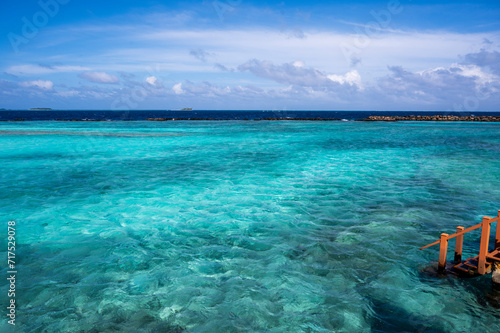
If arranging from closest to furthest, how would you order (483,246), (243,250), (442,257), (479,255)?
(483,246), (479,255), (442,257), (243,250)

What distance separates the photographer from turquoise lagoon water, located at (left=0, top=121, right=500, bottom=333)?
7449mm

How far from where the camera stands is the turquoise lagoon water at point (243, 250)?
293 inches

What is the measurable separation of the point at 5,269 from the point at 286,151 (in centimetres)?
2830

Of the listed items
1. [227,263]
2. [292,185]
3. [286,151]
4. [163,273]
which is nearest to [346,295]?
[227,263]

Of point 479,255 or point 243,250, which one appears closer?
point 479,255

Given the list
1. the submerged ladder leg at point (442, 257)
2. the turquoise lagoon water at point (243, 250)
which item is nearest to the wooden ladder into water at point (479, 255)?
the submerged ladder leg at point (442, 257)

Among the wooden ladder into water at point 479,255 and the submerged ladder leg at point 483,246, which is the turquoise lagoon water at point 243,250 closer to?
the wooden ladder into water at point 479,255

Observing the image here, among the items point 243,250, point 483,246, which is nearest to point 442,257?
point 483,246

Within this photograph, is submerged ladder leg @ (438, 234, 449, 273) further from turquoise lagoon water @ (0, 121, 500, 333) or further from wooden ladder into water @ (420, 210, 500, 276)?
turquoise lagoon water @ (0, 121, 500, 333)

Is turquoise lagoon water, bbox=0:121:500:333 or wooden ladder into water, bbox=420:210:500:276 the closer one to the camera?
turquoise lagoon water, bbox=0:121:500:333

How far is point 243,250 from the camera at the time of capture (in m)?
10.7

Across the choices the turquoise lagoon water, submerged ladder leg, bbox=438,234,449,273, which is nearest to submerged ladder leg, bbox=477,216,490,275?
the turquoise lagoon water

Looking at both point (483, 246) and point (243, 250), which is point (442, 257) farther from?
point (243, 250)

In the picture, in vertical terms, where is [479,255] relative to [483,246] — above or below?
below
